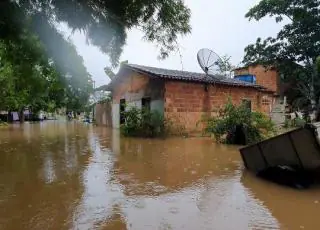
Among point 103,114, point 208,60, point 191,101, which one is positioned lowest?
point 103,114

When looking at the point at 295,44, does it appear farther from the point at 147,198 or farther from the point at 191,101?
the point at 147,198

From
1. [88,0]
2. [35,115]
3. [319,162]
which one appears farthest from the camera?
[35,115]

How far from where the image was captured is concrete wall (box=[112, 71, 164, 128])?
1623 centimetres

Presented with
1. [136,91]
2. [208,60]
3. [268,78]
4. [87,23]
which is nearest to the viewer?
[87,23]

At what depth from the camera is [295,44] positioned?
22.5 meters

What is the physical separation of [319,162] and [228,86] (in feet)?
42.1

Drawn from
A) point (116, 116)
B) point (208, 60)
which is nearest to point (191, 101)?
point (208, 60)

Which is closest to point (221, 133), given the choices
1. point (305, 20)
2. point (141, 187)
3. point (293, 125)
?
point (141, 187)

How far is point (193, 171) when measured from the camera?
6758 millimetres

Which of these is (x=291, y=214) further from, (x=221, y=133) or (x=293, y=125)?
(x=293, y=125)

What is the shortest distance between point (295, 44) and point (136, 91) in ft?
40.4

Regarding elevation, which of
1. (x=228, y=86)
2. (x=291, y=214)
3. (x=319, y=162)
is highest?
(x=228, y=86)

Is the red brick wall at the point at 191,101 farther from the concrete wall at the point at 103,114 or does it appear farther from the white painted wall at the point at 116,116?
the concrete wall at the point at 103,114

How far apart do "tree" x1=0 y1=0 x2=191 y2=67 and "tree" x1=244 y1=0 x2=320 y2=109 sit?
57.9 ft
